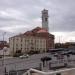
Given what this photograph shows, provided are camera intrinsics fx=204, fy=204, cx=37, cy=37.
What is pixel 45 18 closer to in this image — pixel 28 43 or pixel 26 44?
pixel 28 43

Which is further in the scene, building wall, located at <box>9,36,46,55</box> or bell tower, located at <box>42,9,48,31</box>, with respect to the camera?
bell tower, located at <box>42,9,48,31</box>

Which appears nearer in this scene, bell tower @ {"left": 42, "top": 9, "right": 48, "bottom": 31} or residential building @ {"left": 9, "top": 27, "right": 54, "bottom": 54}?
residential building @ {"left": 9, "top": 27, "right": 54, "bottom": 54}

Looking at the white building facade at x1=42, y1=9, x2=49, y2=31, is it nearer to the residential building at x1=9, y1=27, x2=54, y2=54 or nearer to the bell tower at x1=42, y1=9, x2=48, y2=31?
the bell tower at x1=42, y1=9, x2=48, y2=31

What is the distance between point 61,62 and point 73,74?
23.9 m

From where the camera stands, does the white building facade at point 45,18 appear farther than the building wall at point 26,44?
Yes

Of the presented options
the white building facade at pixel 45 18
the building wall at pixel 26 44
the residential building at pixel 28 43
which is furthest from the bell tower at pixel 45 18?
the building wall at pixel 26 44

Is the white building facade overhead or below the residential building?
overhead

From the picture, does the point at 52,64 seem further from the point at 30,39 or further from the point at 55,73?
the point at 30,39

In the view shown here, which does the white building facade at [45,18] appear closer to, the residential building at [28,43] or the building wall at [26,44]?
the residential building at [28,43]

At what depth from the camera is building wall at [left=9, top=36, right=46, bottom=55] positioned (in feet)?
395

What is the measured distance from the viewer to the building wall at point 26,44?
120 m

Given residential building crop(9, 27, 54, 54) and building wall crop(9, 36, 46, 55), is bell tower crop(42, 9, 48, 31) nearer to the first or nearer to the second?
residential building crop(9, 27, 54, 54)

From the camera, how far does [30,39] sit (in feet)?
411

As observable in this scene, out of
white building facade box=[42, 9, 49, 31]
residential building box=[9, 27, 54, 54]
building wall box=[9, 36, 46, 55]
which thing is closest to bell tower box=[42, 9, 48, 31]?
white building facade box=[42, 9, 49, 31]
